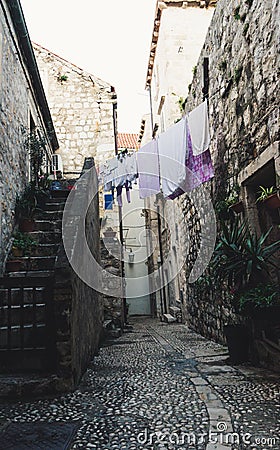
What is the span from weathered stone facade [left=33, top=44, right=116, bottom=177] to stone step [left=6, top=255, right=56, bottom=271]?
21.7ft

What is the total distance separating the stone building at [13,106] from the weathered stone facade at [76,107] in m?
3.83

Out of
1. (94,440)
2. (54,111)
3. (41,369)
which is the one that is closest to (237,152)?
(41,369)

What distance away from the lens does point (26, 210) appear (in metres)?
6.09

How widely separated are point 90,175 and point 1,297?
241 cm

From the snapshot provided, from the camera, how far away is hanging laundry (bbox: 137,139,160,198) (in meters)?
7.69

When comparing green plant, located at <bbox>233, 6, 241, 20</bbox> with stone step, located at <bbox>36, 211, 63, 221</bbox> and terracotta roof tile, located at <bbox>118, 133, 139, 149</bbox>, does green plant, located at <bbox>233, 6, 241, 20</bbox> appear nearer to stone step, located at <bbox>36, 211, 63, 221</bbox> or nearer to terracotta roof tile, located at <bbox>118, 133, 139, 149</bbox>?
stone step, located at <bbox>36, 211, 63, 221</bbox>

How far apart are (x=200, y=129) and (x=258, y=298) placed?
321cm

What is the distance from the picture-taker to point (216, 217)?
5875 mm

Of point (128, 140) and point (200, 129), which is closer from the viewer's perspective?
point (200, 129)

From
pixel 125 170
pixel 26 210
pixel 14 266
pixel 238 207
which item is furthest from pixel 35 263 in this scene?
pixel 125 170

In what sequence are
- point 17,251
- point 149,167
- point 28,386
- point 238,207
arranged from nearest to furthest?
1. point 28,386
2. point 238,207
3. point 17,251
4. point 149,167

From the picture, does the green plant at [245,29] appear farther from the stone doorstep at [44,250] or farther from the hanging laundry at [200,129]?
the stone doorstep at [44,250]

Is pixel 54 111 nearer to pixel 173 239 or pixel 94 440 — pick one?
pixel 173 239

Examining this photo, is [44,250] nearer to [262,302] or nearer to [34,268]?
[34,268]
